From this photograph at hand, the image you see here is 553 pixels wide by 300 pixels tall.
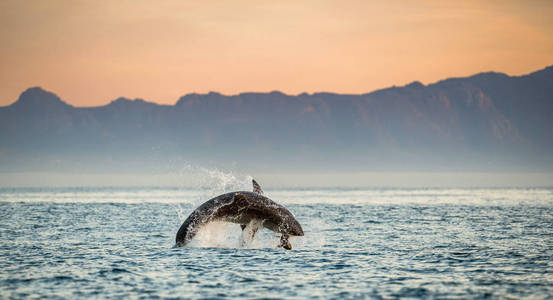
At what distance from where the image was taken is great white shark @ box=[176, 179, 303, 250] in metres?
22.3

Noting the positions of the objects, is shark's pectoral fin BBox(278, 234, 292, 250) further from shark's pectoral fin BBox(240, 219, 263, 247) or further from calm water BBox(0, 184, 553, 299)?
shark's pectoral fin BBox(240, 219, 263, 247)

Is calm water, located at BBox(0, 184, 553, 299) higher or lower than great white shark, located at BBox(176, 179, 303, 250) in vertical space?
lower

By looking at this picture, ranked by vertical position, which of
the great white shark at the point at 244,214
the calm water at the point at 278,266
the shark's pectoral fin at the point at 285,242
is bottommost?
the calm water at the point at 278,266

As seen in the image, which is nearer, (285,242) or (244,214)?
(244,214)

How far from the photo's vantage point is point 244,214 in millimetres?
22734

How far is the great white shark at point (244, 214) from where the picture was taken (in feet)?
73.3

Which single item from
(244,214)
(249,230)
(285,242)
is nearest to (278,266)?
(244,214)

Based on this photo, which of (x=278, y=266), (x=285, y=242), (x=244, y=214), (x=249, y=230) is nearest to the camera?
(x=278, y=266)

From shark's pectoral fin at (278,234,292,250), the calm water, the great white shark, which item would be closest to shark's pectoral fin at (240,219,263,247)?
the great white shark

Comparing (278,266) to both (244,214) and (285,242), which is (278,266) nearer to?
(244,214)

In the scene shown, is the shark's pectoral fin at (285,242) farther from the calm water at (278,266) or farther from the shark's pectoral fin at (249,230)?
the shark's pectoral fin at (249,230)

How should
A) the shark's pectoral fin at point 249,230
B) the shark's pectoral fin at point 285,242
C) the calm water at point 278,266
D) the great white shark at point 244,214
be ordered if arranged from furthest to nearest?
1. the shark's pectoral fin at point 285,242
2. the shark's pectoral fin at point 249,230
3. the great white shark at point 244,214
4. the calm water at point 278,266

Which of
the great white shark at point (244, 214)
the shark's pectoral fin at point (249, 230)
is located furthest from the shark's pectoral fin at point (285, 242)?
the shark's pectoral fin at point (249, 230)

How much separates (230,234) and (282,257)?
1092 centimetres
